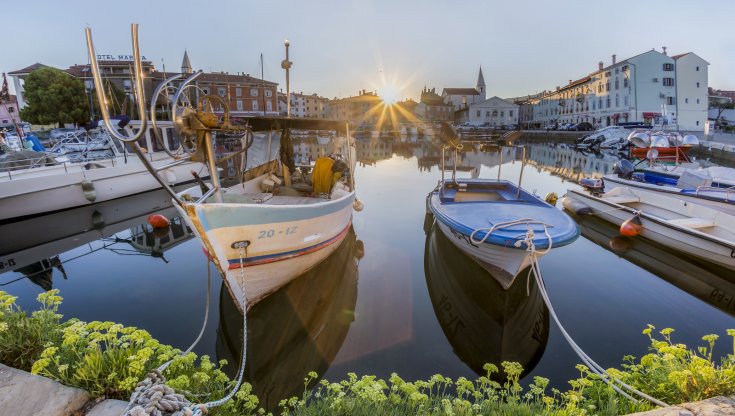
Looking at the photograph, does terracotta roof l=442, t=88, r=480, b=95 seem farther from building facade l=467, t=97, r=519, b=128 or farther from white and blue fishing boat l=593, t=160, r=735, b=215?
white and blue fishing boat l=593, t=160, r=735, b=215

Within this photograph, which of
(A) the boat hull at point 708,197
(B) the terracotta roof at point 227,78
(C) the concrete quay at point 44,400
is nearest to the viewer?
(C) the concrete quay at point 44,400

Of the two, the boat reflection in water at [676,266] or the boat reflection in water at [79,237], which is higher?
the boat reflection in water at [79,237]

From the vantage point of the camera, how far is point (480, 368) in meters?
5.20

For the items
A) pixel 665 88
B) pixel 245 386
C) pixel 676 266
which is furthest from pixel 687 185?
pixel 665 88

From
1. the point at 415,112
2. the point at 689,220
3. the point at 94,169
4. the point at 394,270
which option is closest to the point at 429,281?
the point at 394,270

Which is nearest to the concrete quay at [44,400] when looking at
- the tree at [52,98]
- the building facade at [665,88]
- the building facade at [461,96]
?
the tree at [52,98]

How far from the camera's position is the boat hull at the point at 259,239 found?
539cm

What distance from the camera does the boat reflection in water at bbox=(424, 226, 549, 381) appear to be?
5488 mm

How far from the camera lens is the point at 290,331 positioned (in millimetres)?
6137

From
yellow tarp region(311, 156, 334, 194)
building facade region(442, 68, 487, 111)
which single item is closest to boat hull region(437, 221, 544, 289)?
yellow tarp region(311, 156, 334, 194)

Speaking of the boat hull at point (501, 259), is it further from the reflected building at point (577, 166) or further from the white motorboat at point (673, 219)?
the reflected building at point (577, 166)

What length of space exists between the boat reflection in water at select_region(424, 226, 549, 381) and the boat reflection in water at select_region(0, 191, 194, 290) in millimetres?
7573

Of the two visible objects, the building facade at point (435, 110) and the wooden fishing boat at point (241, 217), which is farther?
the building facade at point (435, 110)

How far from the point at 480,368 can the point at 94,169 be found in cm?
1766
